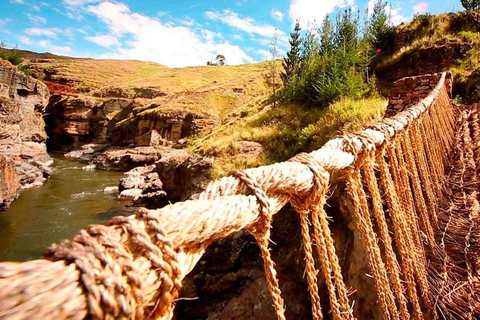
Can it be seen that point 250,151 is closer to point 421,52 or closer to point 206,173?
point 206,173

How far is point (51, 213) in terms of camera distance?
45.0 ft

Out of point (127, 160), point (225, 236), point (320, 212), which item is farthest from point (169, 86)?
point (225, 236)

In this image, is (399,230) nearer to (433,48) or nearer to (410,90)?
(410,90)

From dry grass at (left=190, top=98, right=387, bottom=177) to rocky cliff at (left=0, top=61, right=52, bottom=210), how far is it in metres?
10.1

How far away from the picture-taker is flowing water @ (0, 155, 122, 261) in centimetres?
1033

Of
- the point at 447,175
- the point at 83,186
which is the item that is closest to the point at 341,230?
the point at 447,175

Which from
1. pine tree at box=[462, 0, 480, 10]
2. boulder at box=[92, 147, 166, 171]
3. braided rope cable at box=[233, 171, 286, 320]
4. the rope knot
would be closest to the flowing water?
boulder at box=[92, 147, 166, 171]

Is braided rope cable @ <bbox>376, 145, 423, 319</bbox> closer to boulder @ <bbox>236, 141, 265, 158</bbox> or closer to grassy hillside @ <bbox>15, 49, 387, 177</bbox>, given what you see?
grassy hillside @ <bbox>15, 49, 387, 177</bbox>

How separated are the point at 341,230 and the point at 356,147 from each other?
305cm

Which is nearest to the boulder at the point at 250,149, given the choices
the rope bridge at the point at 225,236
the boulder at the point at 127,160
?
the rope bridge at the point at 225,236

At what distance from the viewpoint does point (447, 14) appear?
1414cm

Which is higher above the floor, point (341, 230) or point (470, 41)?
point (470, 41)

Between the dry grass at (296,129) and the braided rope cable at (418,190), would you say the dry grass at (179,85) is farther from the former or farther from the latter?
the braided rope cable at (418,190)

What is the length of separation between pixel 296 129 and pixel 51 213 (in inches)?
507
